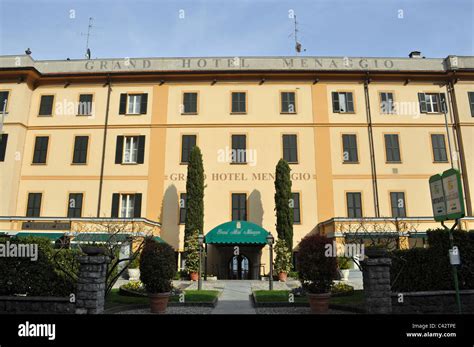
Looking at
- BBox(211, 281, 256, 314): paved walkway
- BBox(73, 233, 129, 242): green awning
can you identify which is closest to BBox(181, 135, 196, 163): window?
BBox(73, 233, 129, 242): green awning

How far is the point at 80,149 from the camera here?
2473cm

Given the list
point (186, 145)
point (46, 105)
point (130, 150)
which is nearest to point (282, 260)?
point (186, 145)

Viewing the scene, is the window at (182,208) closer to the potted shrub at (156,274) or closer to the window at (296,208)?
the window at (296,208)

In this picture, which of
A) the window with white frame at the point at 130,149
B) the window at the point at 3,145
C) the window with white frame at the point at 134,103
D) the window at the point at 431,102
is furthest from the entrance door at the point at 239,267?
the window at the point at 3,145

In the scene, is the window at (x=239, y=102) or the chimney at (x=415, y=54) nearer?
the window at (x=239, y=102)

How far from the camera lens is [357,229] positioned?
19.7m

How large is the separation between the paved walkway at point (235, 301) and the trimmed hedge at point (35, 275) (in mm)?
4558

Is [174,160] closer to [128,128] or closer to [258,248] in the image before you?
Result: [128,128]

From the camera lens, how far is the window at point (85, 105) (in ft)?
83.5

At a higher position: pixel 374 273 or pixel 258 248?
pixel 258 248

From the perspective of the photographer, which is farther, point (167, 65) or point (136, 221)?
point (167, 65)
